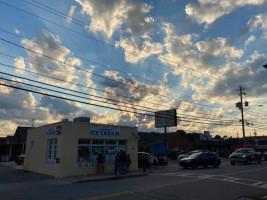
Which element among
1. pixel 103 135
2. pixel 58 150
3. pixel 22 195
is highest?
pixel 103 135

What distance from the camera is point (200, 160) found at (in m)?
22.9

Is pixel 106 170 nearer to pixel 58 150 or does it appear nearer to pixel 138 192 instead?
pixel 58 150

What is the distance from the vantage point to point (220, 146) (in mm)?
54344

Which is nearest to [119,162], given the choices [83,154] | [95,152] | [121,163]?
[121,163]

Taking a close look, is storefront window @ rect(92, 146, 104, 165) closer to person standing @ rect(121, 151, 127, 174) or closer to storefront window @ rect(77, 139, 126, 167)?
storefront window @ rect(77, 139, 126, 167)

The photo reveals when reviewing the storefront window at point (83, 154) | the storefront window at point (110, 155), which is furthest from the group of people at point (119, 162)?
the storefront window at point (110, 155)

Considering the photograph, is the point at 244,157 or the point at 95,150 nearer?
the point at 95,150

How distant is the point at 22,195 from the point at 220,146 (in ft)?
165

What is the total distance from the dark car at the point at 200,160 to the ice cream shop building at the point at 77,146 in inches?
190

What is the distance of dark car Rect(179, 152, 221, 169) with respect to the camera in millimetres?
22578

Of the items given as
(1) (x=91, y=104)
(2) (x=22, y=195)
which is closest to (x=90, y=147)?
(1) (x=91, y=104)

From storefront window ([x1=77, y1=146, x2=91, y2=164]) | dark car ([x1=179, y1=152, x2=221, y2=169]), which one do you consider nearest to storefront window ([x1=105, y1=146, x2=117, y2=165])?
storefront window ([x1=77, y1=146, x2=91, y2=164])

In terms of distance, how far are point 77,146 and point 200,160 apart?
11.5 metres

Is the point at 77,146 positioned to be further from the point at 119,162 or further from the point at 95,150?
the point at 119,162
